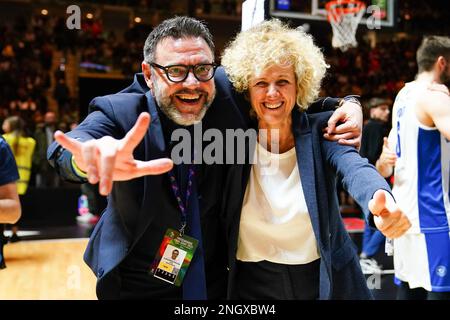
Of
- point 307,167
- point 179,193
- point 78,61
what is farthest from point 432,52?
point 78,61

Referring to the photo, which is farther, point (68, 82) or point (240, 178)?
point (68, 82)

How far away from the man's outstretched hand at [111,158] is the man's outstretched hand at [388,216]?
1.71ft

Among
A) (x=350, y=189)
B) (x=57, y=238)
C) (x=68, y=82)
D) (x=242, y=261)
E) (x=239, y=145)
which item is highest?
(x=68, y=82)

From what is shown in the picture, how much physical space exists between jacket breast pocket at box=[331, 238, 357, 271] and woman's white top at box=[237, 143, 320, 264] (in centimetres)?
6

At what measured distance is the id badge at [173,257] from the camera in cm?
159

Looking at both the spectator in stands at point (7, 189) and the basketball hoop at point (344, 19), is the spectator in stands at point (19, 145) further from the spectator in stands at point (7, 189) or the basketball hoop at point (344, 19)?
the spectator in stands at point (7, 189)

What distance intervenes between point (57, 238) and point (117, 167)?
5.57m

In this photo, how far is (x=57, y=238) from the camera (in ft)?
21.1

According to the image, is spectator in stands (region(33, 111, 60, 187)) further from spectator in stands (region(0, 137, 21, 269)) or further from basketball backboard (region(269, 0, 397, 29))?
spectator in stands (region(0, 137, 21, 269))

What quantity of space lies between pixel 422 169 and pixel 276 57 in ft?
4.83

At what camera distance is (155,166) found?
1.25 meters

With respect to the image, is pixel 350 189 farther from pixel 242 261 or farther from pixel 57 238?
pixel 57 238

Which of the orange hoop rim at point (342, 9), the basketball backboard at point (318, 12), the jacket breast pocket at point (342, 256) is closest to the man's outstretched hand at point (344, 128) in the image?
the jacket breast pocket at point (342, 256)
